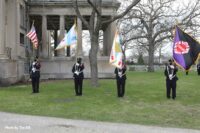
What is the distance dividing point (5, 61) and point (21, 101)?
390 inches

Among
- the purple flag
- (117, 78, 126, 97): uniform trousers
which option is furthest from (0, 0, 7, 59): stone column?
the purple flag

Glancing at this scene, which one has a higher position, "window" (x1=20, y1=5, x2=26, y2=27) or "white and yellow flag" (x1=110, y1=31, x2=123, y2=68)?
"window" (x1=20, y1=5, x2=26, y2=27)

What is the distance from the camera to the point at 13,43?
31.8m

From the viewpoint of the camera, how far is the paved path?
1105 cm

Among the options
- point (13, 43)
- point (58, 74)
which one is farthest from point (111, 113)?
point (58, 74)

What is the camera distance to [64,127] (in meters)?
11.6

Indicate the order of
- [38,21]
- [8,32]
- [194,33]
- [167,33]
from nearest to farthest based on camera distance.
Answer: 1. [8,32]
2. [38,21]
3. [194,33]
4. [167,33]

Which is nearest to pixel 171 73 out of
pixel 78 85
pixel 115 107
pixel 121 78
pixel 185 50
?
pixel 121 78

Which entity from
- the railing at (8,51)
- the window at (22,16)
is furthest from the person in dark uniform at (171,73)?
the window at (22,16)

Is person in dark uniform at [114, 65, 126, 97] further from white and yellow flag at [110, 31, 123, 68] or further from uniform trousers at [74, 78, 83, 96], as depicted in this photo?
uniform trousers at [74, 78, 83, 96]

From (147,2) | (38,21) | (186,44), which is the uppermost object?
(147,2)

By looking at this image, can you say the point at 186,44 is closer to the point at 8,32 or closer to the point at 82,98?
the point at 82,98

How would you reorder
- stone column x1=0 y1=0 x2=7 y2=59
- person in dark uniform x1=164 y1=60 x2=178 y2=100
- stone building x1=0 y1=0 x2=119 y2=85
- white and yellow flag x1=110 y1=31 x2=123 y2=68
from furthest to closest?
stone building x1=0 y1=0 x2=119 y2=85, stone column x1=0 y1=0 x2=7 y2=59, white and yellow flag x1=110 y1=31 x2=123 y2=68, person in dark uniform x1=164 y1=60 x2=178 y2=100

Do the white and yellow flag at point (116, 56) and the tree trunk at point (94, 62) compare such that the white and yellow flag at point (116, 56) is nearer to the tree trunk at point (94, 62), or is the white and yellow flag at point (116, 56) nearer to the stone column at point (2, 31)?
the tree trunk at point (94, 62)
